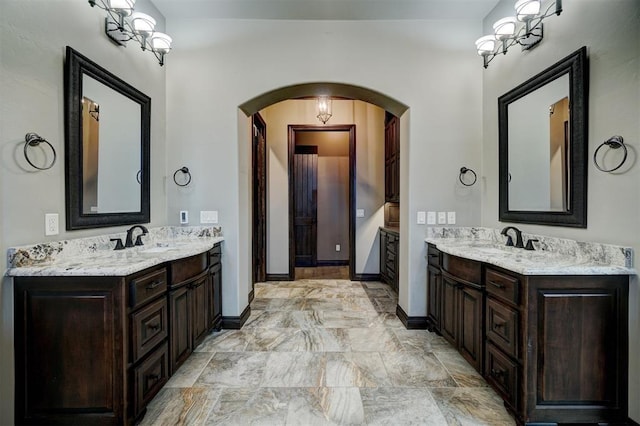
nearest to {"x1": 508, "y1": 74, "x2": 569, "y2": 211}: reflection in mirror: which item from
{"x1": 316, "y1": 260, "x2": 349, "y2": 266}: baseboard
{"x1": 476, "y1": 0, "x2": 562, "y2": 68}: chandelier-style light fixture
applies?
{"x1": 476, "y1": 0, "x2": 562, "y2": 68}: chandelier-style light fixture

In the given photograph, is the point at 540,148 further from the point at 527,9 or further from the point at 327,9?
the point at 327,9

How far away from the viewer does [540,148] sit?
2436mm

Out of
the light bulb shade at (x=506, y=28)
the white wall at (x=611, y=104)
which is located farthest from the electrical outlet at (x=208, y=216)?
the light bulb shade at (x=506, y=28)

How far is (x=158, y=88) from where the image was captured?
3082mm

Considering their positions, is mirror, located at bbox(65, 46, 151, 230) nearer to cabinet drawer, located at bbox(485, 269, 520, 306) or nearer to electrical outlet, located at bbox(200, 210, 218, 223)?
electrical outlet, located at bbox(200, 210, 218, 223)

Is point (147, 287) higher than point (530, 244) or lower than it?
lower

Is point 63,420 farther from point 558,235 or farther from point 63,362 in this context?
point 558,235

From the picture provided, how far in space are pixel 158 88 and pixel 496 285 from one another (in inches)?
132

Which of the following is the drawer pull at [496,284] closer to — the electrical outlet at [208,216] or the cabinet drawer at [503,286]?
the cabinet drawer at [503,286]

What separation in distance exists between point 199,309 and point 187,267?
1.50 ft

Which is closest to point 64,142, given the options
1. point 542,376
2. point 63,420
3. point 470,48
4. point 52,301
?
point 52,301

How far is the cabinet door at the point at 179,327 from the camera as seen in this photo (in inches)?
86.1

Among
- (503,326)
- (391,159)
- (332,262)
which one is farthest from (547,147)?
(332,262)

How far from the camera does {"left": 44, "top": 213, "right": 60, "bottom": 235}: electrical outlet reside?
1820 mm
